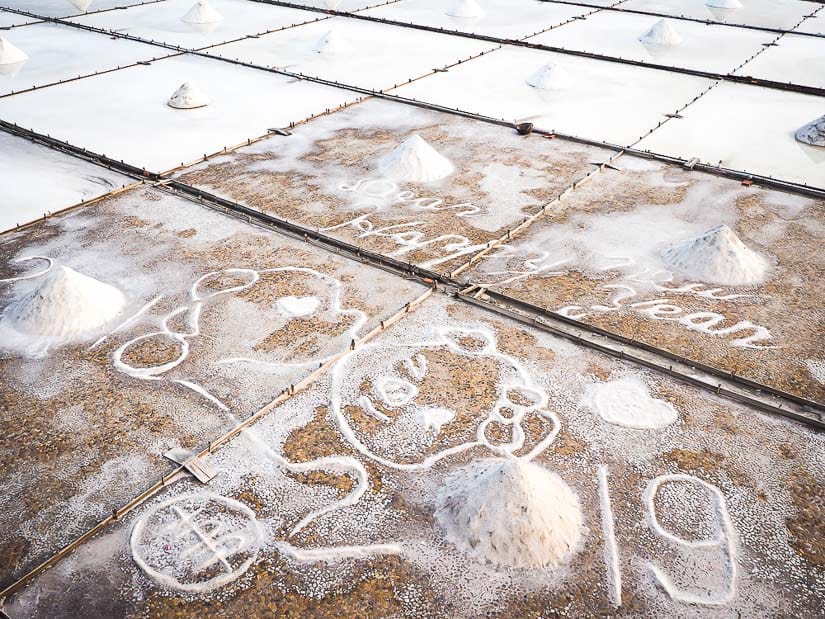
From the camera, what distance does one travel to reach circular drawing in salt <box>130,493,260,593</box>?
4531 mm

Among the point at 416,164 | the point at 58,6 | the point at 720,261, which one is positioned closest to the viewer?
the point at 720,261

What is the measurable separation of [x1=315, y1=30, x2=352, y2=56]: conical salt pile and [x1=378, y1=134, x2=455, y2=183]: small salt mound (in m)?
6.55

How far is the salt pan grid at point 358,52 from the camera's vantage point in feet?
47.2

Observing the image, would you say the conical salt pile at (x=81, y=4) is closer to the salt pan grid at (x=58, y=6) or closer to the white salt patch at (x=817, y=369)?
the salt pan grid at (x=58, y=6)

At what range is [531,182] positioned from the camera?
32.6 ft

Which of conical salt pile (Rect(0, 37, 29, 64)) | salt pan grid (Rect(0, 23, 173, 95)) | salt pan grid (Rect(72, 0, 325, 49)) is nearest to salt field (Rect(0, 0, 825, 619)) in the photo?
salt pan grid (Rect(0, 23, 173, 95))

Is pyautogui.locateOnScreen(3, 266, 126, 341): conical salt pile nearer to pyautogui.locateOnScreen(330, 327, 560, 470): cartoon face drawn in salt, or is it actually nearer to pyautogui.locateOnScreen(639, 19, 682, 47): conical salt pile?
pyautogui.locateOnScreen(330, 327, 560, 470): cartoon face drawn in salt

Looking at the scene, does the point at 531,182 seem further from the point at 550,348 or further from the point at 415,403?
the point at 415,403

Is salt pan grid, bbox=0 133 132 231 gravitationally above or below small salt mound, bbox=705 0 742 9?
below

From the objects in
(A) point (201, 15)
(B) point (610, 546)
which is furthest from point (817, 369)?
(A) point (201, 15)

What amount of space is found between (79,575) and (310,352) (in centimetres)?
278

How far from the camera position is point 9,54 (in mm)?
14680

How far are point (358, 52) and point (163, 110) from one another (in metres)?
5.36

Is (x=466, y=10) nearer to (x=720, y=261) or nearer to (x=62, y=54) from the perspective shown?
(x=62, y=54)
